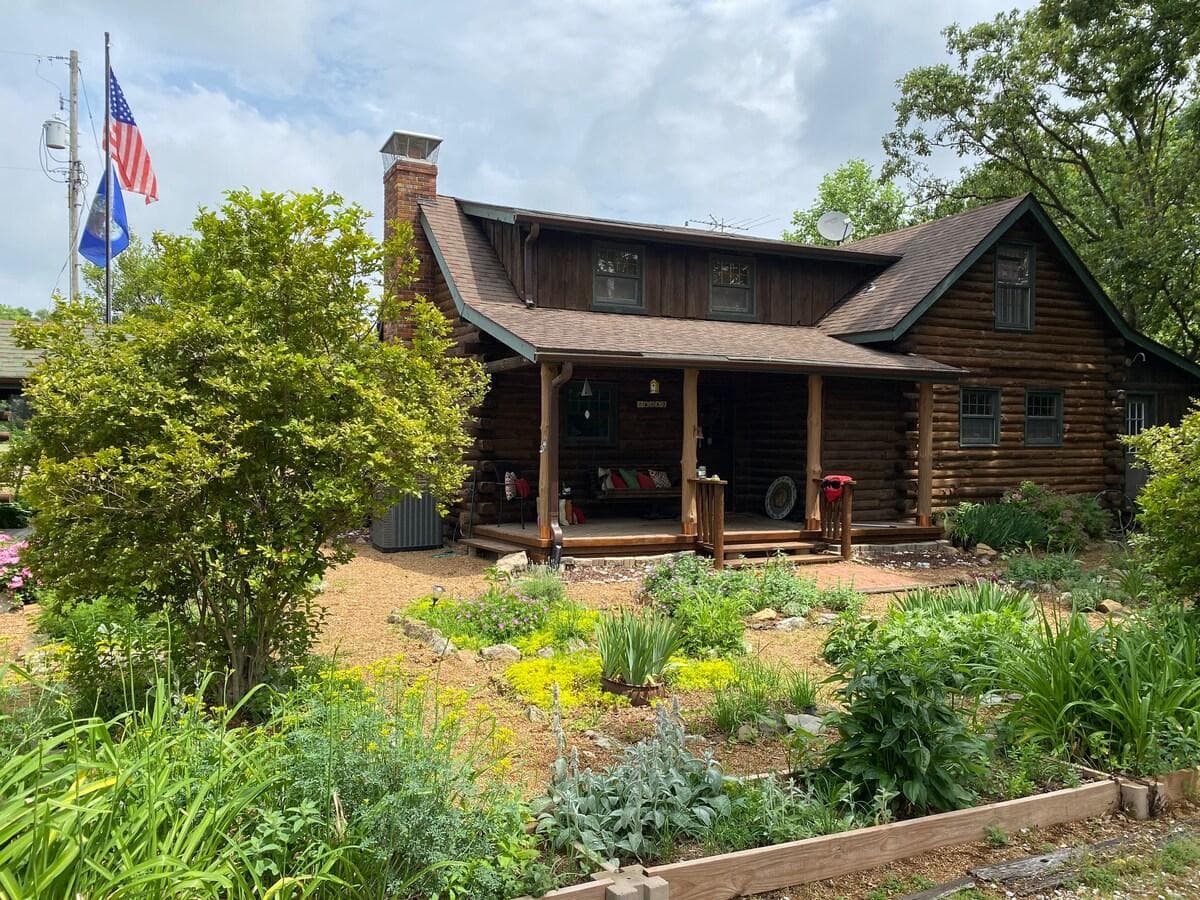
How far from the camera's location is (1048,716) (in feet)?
15.4

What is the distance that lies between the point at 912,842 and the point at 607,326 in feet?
35.6

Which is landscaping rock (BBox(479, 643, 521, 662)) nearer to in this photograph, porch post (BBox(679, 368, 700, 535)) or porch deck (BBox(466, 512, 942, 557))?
porch deck (BBox(466, 512, 942, 557))

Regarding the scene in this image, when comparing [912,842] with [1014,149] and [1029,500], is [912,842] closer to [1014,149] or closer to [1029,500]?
[1029,500]

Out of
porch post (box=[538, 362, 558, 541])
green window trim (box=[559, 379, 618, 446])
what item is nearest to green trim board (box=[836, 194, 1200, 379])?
green window trim (box=[559, 379, 618, 446])

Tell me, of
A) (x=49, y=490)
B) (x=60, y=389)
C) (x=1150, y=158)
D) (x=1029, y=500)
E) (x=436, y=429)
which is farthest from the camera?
(x=1150, y=158)

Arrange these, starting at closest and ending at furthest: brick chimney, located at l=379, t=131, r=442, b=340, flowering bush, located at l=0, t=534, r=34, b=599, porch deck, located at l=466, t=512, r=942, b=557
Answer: flowering bush, located at l=0, t=534, r=34, b=599
porch deck, located at l=466, t=512, r=942, b=557
brick chimney, located at l=379, t=131, r=442, b=340

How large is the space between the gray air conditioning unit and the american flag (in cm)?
960

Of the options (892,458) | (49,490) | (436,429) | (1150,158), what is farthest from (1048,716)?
(1150,158)

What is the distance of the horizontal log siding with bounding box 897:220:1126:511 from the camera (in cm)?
1645

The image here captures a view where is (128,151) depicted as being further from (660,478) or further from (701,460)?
(701,460)

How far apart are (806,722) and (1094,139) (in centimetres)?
2803

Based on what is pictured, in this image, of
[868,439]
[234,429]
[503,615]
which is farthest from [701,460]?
[234,429]

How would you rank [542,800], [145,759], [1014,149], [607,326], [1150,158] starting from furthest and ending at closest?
[1014,149], [1150,158], [607,326], [542,800], [145,759]

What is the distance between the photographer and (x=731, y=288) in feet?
54.5
